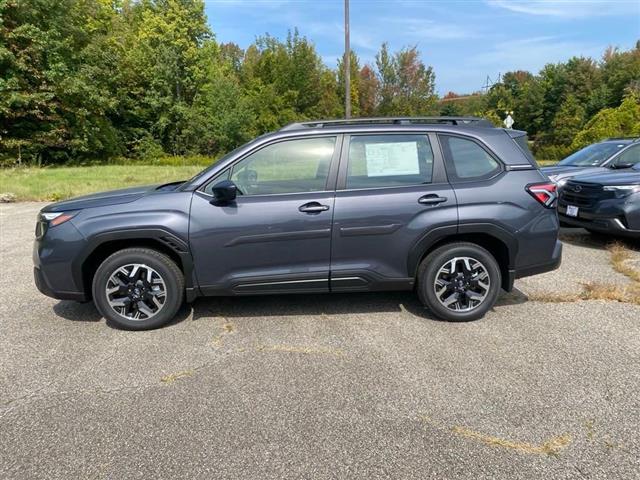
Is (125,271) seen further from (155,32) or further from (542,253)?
(155,32)

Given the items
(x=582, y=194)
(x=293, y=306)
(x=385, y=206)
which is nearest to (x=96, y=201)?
(x=293, y=306)

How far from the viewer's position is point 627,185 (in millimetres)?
6086

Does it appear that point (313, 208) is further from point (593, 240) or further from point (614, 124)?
point (614, 124)

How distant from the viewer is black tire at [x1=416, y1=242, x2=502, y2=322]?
381cm

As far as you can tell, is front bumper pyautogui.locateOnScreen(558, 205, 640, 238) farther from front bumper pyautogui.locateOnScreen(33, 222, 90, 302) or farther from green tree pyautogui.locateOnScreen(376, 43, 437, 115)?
green tree pyautogui.locateOnScreen(376, 43, 437, 115)

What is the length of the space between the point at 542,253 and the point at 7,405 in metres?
4.28

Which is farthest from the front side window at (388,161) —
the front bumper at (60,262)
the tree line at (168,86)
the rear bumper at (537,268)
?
the tree line at (168,86)

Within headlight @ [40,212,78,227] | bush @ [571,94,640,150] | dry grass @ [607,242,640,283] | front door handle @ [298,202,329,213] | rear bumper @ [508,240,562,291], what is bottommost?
dry grass @ [607,242,640,283]

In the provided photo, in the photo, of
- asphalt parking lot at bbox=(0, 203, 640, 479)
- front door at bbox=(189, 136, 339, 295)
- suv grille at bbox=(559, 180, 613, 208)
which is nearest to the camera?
asphalt parking lot at bbox=(0, 203, 640, 479)

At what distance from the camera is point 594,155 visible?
343 inches

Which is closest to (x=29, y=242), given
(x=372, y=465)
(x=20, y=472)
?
(x=20, y=472)

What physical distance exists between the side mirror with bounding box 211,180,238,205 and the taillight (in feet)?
8.42

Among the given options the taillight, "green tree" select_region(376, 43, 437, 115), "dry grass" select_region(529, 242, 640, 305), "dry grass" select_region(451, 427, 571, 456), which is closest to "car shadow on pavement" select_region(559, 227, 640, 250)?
"dry grass" select_region(529, 242, 640, 305)

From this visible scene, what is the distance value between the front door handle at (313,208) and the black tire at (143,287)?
3.94 ft
